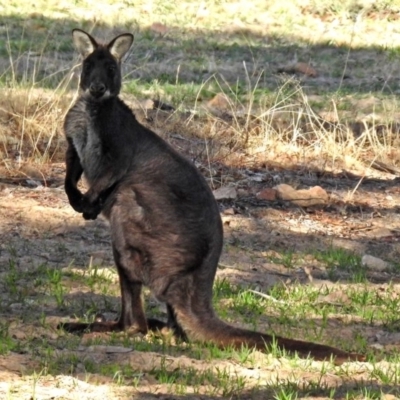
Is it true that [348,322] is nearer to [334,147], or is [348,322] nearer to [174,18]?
[334,147]

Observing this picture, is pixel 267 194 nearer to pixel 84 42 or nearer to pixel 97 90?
pixel 84 42

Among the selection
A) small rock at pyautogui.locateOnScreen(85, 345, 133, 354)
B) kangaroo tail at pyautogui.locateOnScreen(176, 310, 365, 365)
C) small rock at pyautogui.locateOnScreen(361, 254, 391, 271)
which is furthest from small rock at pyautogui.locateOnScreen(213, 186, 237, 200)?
small rock at pyautogui.locateOnScreen(85, 345, 133, 354)

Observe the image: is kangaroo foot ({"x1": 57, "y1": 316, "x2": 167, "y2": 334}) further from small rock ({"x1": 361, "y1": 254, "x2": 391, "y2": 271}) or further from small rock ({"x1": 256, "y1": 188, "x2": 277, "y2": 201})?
small rock ({"x1": 256, "y1": 188, "x2": 277, "y2": 201})

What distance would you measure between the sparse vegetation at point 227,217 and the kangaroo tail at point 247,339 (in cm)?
5

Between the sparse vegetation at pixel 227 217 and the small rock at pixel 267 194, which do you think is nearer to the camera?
the sparse vegetation at pixel 227 217

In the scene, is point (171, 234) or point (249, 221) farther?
point (249, 221)

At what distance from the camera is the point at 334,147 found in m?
10.3

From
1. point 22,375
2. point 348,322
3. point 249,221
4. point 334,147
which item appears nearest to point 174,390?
point 22,375

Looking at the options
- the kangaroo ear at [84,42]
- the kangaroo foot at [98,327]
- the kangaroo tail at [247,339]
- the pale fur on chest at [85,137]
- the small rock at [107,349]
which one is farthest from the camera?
the kangaroo ear at [84,42]

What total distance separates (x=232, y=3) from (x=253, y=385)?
14733 mm

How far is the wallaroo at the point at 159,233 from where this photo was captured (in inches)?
211

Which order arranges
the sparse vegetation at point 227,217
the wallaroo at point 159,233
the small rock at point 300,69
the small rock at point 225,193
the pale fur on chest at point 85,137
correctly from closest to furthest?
1. the sparse vegetation at point 227,217
2. the wallaroo at point 159,233
3. the pale fur on chest at point 85,137
4. the small rock at point 225,193
5. the small rock at point 300,69

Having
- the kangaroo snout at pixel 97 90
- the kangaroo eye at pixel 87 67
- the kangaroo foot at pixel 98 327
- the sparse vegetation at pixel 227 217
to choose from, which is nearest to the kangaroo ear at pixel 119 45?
the kangaroo eye at pixel 87 67

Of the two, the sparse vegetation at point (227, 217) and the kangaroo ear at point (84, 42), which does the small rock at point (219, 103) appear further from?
the kangaroo ear at point (84, 42)
